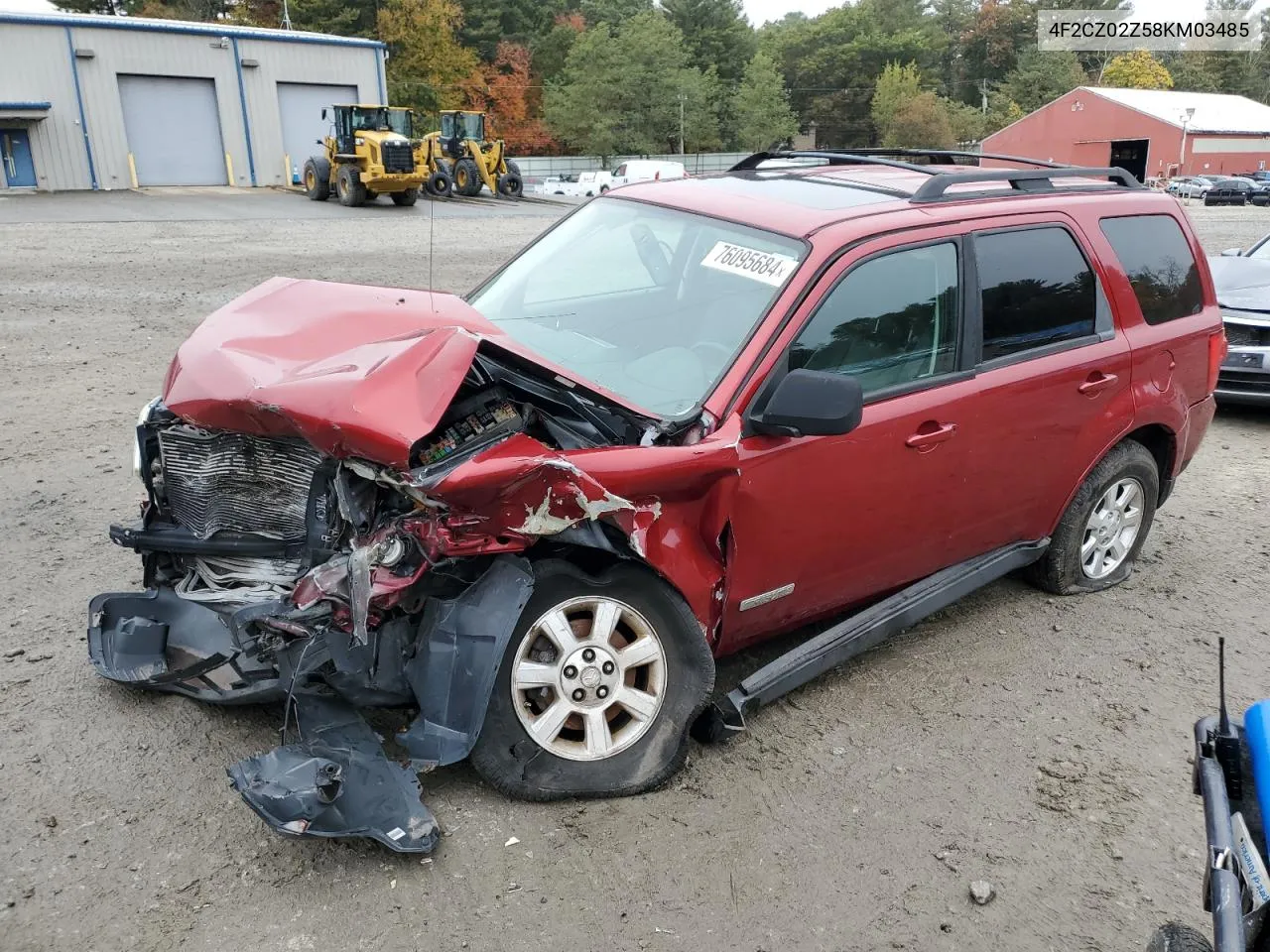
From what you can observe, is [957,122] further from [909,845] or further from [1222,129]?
[909,845]

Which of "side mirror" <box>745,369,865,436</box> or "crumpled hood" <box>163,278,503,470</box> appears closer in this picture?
"crumpled hood" <box>163,278,503,470</box>

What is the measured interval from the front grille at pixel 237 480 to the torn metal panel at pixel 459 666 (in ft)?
2.03

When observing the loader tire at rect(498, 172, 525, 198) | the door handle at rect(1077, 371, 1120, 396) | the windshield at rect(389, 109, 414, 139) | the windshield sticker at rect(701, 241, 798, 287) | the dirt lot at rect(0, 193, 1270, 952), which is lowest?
the dirt lot at rect(0, 193, 1270, 952)

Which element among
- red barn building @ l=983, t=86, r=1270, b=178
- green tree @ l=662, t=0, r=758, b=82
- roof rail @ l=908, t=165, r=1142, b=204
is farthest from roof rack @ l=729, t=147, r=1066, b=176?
green tree @ l=662, t=0, r=758, b=82

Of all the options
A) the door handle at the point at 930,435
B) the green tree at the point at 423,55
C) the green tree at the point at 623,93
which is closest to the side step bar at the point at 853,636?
the door handle at the point at 930,435

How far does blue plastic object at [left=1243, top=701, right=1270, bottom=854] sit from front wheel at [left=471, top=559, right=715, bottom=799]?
1616 millimetres

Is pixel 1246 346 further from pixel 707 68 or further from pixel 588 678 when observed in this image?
pixel 707 68

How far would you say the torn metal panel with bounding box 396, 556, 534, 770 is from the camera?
2902 mm

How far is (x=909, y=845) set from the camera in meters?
3.14

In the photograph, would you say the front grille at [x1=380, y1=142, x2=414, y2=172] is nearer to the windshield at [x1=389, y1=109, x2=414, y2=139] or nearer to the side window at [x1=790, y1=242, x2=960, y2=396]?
the windshield at [x1=389, y1=109, x2=414, y2=139]

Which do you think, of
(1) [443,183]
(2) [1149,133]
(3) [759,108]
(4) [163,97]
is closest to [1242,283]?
(1) [443,183]

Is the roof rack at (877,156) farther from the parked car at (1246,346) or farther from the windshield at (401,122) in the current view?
the windshield at (401,122)

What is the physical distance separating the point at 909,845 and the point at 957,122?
83.2 meters

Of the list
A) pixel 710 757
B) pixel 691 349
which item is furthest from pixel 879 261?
pixel 710 757
